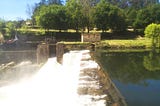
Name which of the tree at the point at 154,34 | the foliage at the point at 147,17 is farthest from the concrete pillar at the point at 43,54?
the foliage at the point at 147,17

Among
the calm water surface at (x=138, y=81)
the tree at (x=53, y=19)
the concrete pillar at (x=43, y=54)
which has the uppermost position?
the tree at (x=53, y=19)

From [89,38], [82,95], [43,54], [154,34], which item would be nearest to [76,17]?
[154,34]

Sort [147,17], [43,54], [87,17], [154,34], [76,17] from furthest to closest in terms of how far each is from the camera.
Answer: [147,17] → [87,17] → [76,17] → [154,34] → [43,54]

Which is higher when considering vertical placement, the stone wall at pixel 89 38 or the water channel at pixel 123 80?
the stone wall at pixel 89 38

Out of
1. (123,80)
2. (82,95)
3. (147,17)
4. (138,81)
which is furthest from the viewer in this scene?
(147,17)

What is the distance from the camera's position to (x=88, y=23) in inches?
2933

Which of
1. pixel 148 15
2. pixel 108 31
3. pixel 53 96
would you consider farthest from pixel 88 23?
pixel 53 96

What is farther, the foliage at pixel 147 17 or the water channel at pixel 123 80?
the foliage at pixel 147 17

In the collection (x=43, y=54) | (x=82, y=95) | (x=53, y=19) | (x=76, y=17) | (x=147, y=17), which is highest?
(x=147, y=17)

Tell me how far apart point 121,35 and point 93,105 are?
6367 centimetres

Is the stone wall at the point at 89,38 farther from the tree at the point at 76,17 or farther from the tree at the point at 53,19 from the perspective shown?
the tree at the point at 53,19

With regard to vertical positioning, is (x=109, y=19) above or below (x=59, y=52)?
above

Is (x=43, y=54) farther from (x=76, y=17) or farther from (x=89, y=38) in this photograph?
(x=76, y=17)

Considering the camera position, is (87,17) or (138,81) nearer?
(138,81)
